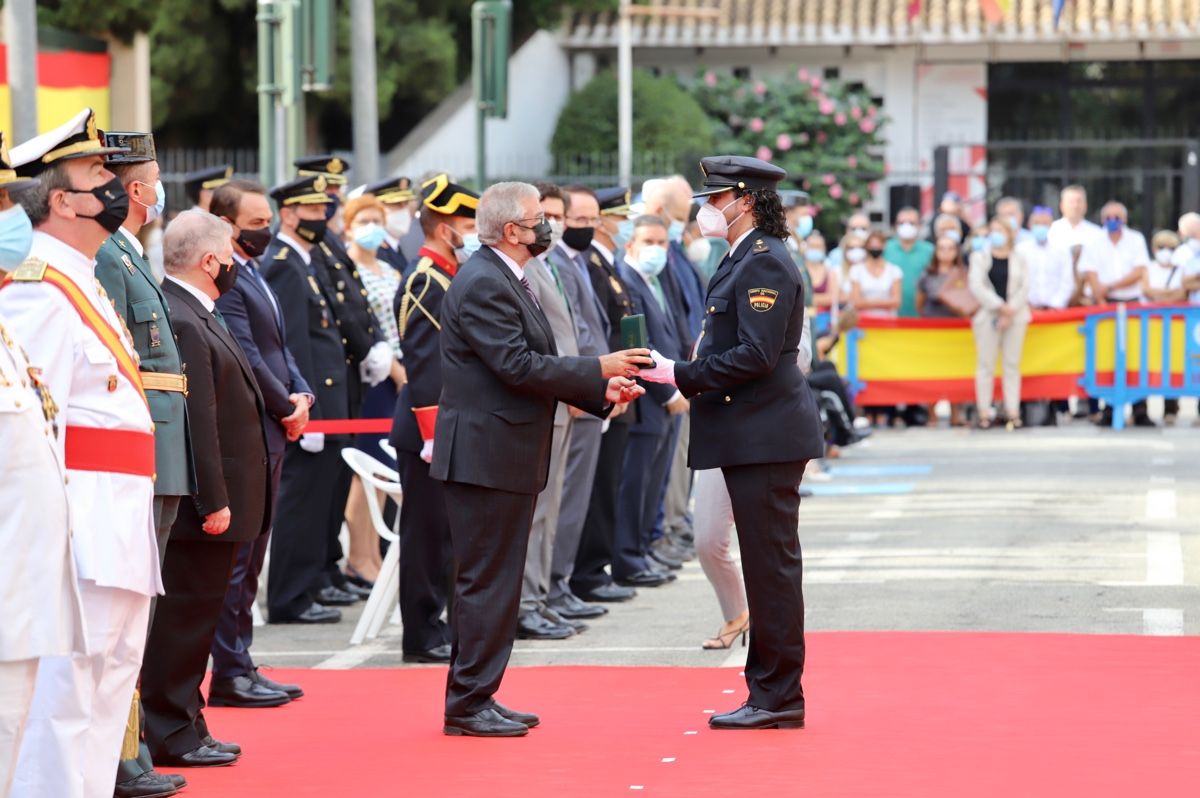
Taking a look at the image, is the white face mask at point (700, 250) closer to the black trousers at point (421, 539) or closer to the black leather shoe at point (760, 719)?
the black trousers at point (421, 539)

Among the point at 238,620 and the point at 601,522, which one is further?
the point at 601,522

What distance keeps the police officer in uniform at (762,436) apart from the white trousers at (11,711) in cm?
314

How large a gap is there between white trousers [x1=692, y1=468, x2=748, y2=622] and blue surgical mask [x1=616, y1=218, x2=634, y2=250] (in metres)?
3.90

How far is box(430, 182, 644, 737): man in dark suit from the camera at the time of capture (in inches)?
311

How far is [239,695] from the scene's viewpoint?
8570 millimetres

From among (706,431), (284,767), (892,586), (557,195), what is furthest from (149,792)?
(892,586)

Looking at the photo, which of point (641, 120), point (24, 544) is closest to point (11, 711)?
point (24, 544)

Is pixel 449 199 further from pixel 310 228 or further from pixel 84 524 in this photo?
pixel 84 524

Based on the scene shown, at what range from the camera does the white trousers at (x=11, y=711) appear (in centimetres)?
540

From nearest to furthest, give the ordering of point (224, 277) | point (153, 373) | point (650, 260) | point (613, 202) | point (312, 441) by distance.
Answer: point (153, 373), point (224, 277), point (312, 441), point (650, 260), point (613, 202)

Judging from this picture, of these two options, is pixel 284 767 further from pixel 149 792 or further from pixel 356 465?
pixel 356 465

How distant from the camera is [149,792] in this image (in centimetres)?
699

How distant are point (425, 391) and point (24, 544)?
4241mm

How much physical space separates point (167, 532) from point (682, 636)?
3752 millimetres
